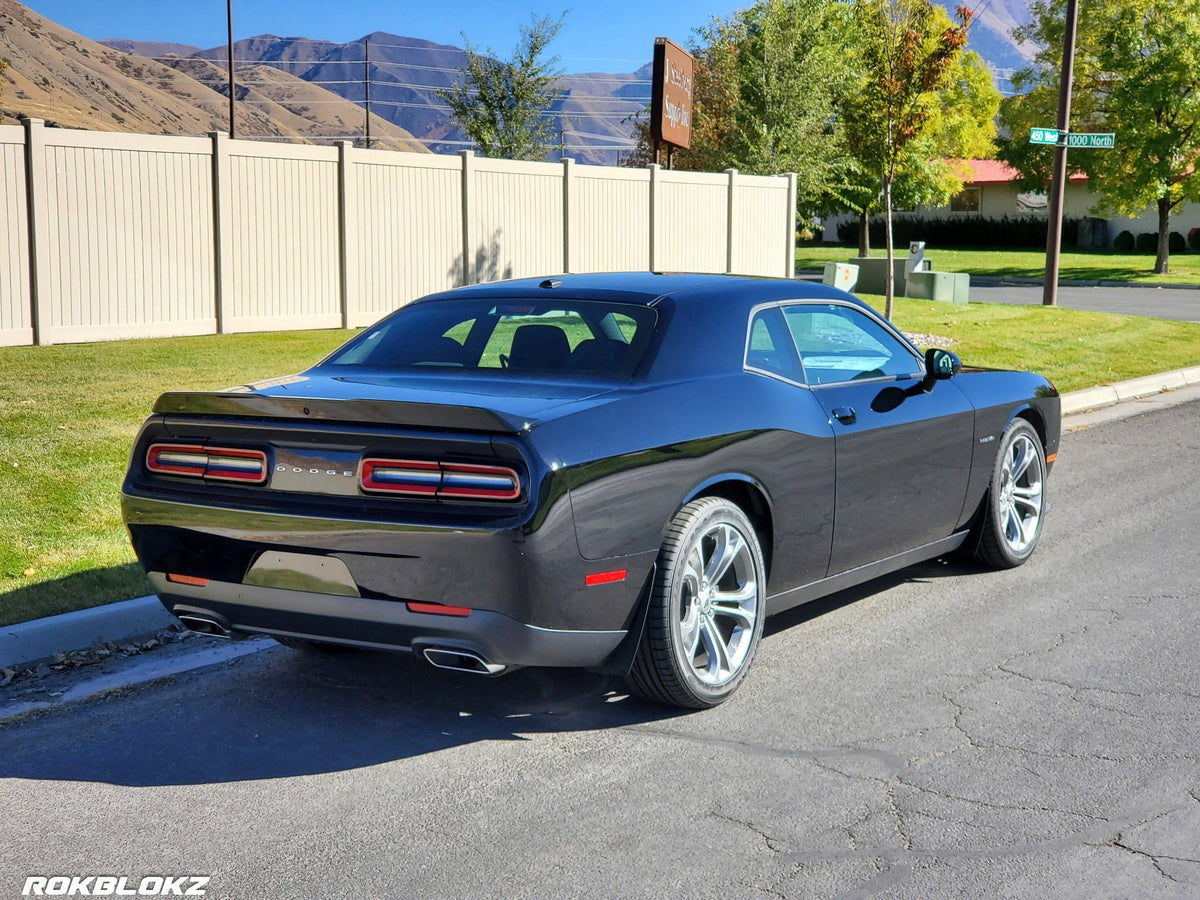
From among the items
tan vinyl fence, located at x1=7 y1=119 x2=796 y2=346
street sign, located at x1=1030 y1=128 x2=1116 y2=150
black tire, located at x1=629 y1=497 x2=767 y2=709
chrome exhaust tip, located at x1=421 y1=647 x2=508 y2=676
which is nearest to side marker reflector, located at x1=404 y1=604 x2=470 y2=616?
chrome exhaust tip, located at x1=421 y1=647 x2=508 y2=676

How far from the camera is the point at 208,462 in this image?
445 cm

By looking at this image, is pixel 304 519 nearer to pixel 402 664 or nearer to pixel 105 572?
pixel 402 664

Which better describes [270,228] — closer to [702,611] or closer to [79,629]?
[79,629]

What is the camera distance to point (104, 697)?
195 inches

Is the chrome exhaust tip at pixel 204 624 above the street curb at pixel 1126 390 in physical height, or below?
above

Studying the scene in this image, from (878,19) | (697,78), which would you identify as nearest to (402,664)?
(878,19)

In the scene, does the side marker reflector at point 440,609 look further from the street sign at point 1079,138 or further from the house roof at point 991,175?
the house roof at point 991,175

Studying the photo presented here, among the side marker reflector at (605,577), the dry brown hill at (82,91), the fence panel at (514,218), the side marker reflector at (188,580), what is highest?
the dry brown hill at (82,91)

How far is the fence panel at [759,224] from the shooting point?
83.3 ft

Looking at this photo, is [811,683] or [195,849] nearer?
[195,849]

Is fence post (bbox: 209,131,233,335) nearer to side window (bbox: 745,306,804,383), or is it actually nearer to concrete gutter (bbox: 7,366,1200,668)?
concrete gutter (bbox: 7,366,1200,668)

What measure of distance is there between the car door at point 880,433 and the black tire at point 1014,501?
0.39m

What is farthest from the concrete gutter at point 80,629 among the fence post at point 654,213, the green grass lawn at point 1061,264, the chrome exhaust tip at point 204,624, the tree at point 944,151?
the green grass lawn at point 1061,264

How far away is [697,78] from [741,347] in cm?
4514
